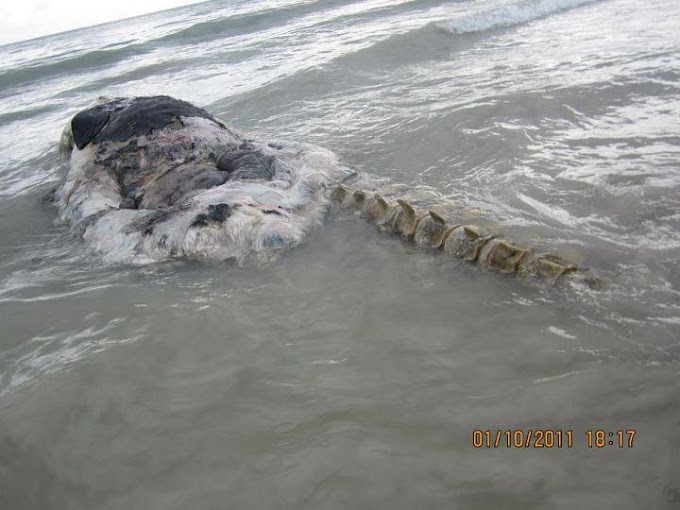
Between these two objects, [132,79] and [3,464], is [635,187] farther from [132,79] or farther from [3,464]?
[132,79]

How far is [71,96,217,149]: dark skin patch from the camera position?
190 inches

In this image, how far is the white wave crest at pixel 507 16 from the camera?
36.6ft

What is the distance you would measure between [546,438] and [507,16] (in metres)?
12.0

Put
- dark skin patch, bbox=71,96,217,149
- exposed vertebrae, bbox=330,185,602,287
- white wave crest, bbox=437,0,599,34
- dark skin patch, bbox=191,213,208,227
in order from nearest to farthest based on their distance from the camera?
exposed vertebrae, bbox=330,185,602,287 < dark skin patch, bbox=191,213,208,227 < dark skin patch, bbox=71,96,217,149 < white wave crest, bbox=437,0,599,34

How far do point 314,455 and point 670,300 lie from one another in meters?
1.75

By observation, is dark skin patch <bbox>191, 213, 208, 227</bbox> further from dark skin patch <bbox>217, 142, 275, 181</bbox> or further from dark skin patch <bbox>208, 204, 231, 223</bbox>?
dark skin patch <bbox>217, 142, 275, 181</bbox>

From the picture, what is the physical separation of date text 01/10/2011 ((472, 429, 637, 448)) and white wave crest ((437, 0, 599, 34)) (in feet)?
34.8

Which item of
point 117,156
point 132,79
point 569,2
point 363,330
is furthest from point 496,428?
point 132,79

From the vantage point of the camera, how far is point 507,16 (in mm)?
11680

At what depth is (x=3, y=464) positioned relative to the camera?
2154 mm

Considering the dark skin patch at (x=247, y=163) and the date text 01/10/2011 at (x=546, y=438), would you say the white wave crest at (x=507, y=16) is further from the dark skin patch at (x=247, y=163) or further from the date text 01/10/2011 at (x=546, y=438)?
the date text 01/10/2011 at (x=546, y=438)

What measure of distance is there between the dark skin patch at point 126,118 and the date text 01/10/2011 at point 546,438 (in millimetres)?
4134

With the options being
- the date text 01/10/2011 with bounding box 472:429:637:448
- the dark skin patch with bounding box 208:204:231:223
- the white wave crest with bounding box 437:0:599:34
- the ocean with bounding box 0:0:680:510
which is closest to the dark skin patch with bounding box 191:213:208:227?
the dark skin patch with bounding box 208:204:231:223

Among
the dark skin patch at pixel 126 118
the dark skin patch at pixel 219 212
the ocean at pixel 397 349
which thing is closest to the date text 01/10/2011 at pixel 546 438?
the ocean at pixel 397 349
